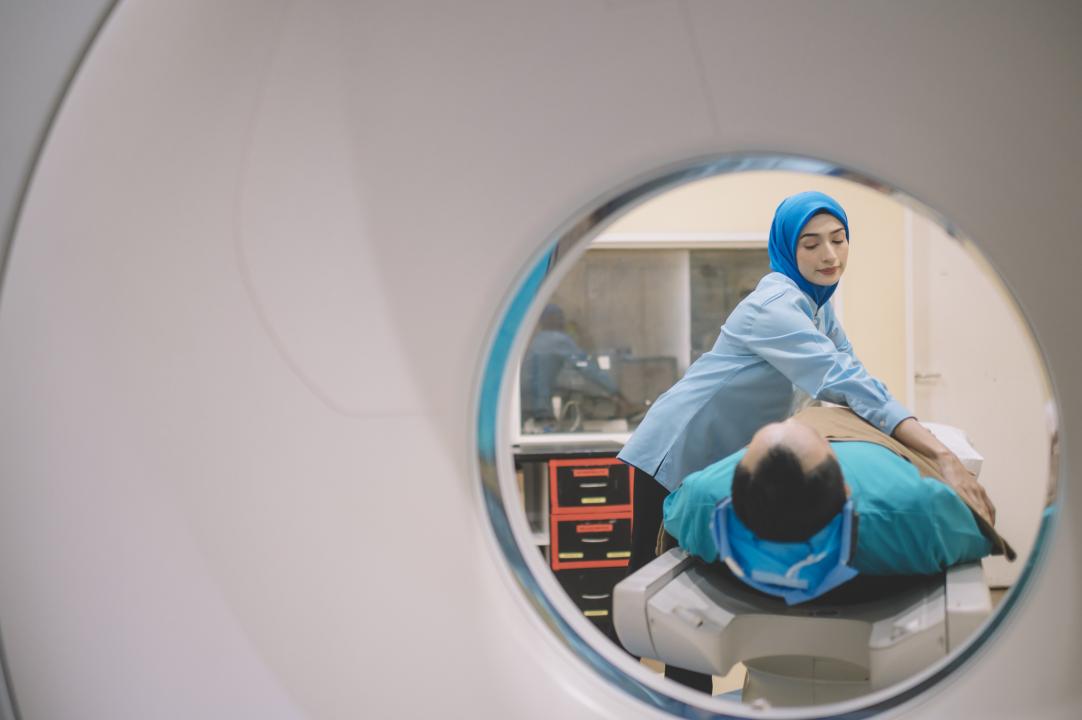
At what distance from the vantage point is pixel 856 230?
3.25m

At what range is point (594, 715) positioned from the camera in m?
0.86

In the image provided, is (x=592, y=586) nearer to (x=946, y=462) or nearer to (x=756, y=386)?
(x=756, y=386)

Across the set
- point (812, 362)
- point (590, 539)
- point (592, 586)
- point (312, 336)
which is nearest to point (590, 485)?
point (590, 539)

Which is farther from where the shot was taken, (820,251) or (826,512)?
(820,251)

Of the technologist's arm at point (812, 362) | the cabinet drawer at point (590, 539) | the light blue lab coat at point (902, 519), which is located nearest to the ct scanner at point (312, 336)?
the light blue lab coat at point (902, 519)

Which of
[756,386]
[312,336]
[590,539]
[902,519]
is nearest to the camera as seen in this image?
[312,336]

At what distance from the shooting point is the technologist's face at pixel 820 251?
4.47 feet

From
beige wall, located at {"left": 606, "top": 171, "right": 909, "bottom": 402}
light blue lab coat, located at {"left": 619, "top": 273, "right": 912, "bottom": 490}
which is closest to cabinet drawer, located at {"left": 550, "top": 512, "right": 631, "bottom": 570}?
beige wall, located at {"left": 606, "top": 171, "right": 909, "bottom": 402}

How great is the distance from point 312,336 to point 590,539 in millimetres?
2235

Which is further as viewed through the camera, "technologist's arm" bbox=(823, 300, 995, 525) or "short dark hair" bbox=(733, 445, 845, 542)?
"technologist's arm" bbox=(823, 300, 995, 525)

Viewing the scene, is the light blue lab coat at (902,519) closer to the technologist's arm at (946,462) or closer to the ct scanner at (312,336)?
the technologist's arm at (946,462)

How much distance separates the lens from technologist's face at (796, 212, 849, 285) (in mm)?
1362

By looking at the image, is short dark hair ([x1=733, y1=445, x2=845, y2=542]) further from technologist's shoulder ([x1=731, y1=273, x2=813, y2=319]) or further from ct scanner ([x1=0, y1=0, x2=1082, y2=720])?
technologist's shoulder ([x1=731, y1=273, x2=813, y2=319])

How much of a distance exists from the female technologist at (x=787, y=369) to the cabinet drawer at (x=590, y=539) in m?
1.42
